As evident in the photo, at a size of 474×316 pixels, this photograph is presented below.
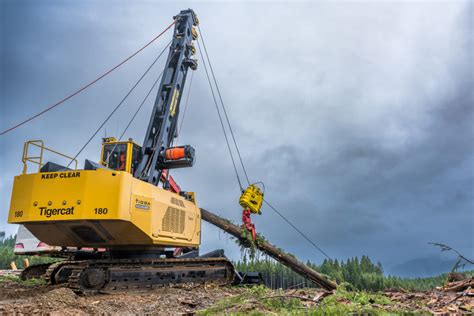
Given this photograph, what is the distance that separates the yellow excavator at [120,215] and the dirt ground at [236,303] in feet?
2.44

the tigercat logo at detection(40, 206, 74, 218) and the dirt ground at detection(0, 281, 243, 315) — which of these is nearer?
the dirt ground at detection(0, 281, 243, 315)

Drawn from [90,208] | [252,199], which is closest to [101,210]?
[90,208]

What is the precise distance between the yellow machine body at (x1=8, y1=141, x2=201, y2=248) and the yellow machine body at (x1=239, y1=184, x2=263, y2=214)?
133 inches

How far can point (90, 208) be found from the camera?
943 cm

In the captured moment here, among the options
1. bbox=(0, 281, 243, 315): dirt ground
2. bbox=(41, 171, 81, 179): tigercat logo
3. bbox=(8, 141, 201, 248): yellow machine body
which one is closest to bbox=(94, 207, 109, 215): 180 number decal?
bbox=(8, 141, 201, 248): yellow machine body

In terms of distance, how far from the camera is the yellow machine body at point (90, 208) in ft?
31.1

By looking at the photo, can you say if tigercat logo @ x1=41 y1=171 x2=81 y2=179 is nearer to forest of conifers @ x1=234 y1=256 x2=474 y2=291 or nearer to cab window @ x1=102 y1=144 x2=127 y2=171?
cab window @ x1=102 y1=144 x2=127 y2=171

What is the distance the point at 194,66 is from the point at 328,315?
1078cm

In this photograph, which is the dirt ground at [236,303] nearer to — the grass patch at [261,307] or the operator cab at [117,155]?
the grass patch at [261,307]

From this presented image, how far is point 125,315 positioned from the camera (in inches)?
307

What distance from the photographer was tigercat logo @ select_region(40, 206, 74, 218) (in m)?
9.49

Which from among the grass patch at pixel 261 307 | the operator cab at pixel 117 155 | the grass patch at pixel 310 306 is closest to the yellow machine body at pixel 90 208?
the operator cab at pixel 117 155

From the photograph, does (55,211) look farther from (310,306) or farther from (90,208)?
(310,306)

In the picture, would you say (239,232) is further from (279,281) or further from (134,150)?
(279,281)
